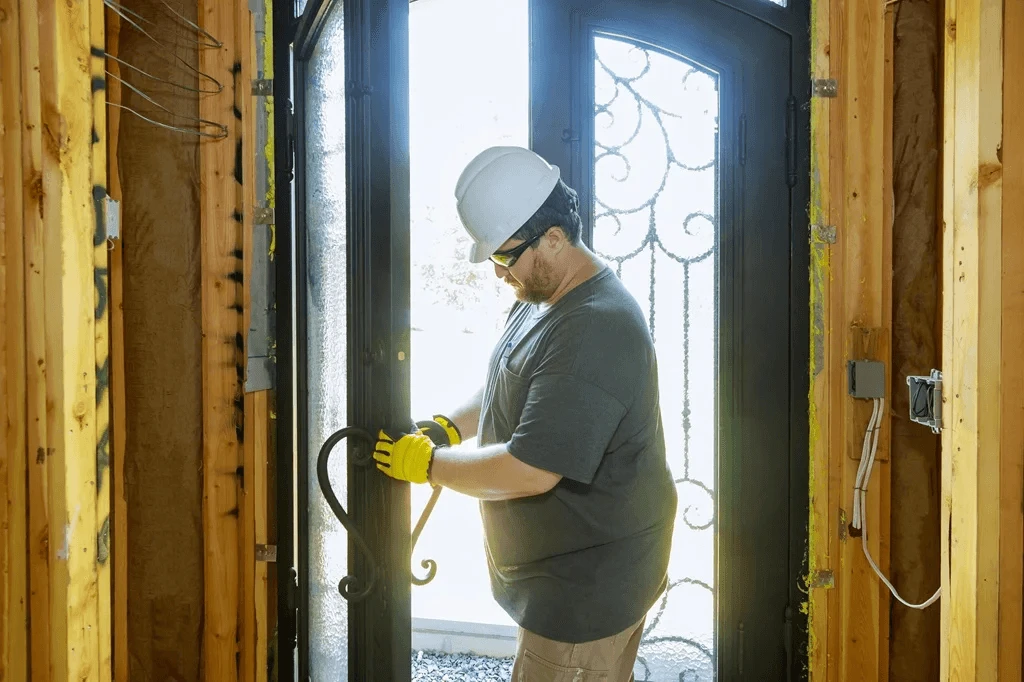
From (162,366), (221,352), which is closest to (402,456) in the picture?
(221,352)

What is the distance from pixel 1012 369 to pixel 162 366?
168 centimetres

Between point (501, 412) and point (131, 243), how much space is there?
1.01m

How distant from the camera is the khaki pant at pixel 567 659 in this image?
48.6 inches

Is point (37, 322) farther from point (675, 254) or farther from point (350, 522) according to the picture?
point (675, 254)

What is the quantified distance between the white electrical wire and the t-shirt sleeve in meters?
0.76

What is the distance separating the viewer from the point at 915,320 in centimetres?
153

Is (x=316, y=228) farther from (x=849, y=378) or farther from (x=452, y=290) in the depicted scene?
(x=849, y=378)

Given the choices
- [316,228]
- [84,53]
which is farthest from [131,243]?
[84,53]

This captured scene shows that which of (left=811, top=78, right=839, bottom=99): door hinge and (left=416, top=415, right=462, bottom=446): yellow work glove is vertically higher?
(left=811, top=78, right=839, bottom=99): door hinge

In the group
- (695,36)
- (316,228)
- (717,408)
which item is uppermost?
(695,36)

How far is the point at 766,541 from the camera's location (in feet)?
5.49

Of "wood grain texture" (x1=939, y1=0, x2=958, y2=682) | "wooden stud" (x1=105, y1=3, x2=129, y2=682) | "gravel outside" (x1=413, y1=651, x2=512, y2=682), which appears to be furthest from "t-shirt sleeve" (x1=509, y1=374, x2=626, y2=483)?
"gravel outside" (x1=413, y1=651, x2=512, y2=682)

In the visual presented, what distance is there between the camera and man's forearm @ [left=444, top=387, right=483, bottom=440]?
1570mm

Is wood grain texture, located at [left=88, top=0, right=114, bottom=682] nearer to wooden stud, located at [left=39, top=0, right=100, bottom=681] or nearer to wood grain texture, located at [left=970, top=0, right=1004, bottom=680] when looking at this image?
wooden stud, located at [left=39, top=0, right=100, bottom=681]
